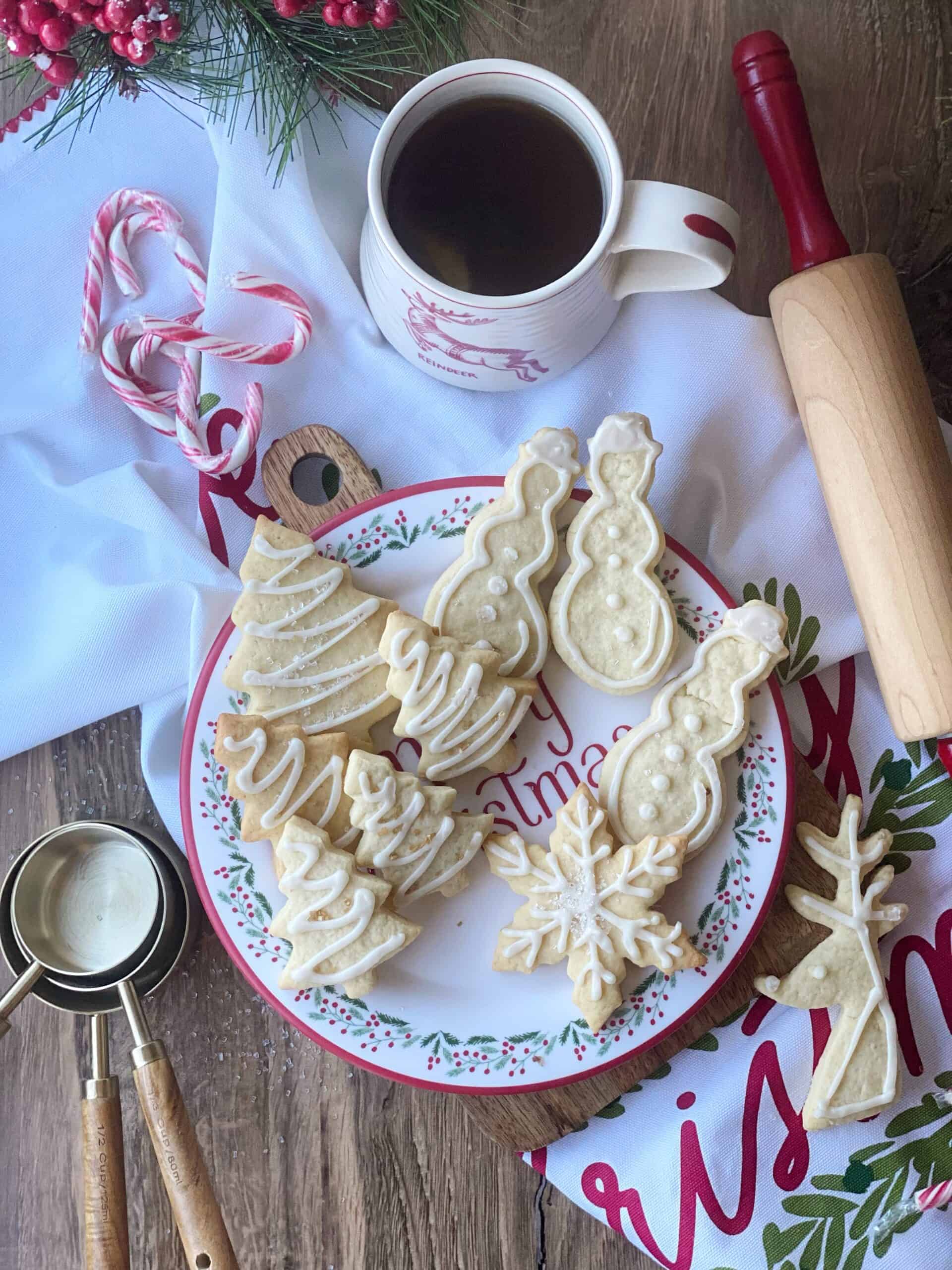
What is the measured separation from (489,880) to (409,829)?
13 cm

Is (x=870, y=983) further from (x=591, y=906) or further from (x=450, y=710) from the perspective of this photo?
(x=450, y=710)

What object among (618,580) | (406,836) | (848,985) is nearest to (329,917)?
(406,836)

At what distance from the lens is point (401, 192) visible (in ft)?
3.39

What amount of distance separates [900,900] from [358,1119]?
679 millimetres

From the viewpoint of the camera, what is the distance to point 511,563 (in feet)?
3.52

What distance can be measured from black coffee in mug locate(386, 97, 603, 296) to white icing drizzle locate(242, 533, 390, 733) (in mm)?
326

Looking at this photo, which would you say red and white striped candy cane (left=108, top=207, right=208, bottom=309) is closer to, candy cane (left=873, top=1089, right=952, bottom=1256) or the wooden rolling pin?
the wooden rolling pin

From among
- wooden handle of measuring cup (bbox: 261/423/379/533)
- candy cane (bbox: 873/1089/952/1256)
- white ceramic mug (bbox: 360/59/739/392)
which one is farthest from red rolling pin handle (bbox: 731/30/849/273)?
candy cane (bbox: 873/1089/952/1256)

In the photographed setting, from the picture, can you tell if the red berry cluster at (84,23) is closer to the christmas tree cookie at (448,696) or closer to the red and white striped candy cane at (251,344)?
the red and white striped candy cane at (251,344)

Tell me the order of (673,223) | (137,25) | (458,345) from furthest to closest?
(458,345) → (673,223) → (137,25)

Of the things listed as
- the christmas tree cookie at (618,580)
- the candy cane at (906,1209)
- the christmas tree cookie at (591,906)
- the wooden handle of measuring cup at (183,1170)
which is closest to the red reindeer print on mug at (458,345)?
the christmas tree cookie at (618,580)

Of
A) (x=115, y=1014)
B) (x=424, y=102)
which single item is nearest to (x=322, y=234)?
(x=424, y=102)

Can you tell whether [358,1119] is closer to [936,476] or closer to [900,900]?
[900,900]

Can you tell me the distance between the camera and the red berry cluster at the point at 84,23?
83 cm
